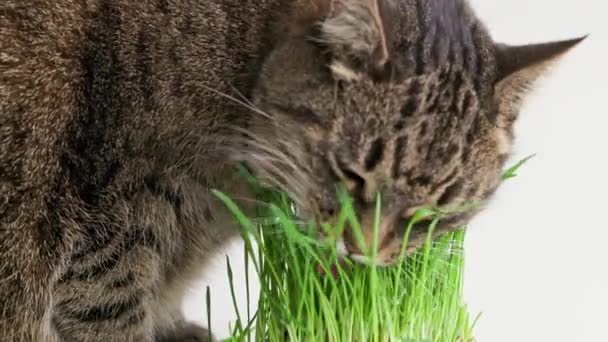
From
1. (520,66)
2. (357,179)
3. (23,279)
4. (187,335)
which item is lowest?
(187,335)

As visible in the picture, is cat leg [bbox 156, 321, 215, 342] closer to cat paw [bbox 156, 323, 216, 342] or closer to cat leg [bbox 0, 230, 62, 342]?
cat paw [bbox 156, 323, 216, 342]

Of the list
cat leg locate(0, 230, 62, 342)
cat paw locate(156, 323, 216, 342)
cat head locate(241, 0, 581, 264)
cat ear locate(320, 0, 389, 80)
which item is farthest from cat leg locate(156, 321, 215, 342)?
cat ear locate(320, 0, 389, 80)

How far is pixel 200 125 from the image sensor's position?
1.38 meters

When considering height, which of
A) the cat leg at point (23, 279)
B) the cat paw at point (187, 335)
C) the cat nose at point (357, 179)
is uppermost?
the cat nose at point (357, 179)

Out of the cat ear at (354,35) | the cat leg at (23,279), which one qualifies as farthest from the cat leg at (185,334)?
the cat ear at (354,35)

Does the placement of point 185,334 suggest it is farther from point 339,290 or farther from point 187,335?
point 339,290

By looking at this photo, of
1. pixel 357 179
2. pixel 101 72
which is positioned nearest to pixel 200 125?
pixel 101 72

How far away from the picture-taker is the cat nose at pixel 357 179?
119 cm

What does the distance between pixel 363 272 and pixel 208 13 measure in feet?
1.47

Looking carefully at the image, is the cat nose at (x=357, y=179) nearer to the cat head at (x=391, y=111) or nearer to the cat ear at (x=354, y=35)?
the cat head at (x=391, y=111)

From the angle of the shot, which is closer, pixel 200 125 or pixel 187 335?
pixel 200 125

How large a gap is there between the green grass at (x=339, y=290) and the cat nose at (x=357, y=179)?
0.08m

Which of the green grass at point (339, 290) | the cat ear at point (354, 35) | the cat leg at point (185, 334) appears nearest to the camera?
the cat ear at point (354, 35)

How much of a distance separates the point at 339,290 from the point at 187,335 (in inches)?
19.4
